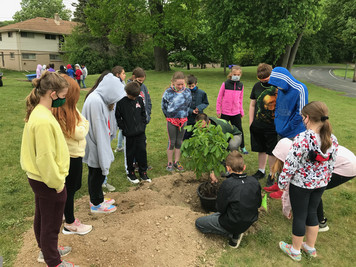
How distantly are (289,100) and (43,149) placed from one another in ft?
10.6

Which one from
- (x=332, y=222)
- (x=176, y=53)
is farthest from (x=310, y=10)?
(x=332, y=222)

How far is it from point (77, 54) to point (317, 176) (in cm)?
3212

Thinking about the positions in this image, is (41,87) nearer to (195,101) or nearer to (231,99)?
(195,101)

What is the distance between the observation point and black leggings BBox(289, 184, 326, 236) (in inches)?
110

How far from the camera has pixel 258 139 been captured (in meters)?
4.63

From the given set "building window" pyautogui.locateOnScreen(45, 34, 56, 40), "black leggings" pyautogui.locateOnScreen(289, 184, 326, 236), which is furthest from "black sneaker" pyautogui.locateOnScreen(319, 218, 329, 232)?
"building window" pyautogui.locateOnScreen(45, 34, 56, 40)

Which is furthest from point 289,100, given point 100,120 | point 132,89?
point 100,120

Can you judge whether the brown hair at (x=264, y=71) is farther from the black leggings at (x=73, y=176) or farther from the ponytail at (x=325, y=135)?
the black leggings at (x=73, y=176)

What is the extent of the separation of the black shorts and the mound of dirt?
1897 millimetres

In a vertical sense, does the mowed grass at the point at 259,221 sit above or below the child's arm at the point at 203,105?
below

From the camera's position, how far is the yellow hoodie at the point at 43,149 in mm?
2170

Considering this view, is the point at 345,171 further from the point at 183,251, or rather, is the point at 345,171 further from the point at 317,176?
the point at 183,251

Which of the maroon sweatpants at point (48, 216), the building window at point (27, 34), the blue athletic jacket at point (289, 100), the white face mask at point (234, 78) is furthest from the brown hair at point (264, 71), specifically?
the building window at point (27, 34)

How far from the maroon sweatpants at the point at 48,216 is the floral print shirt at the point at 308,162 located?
237cm
